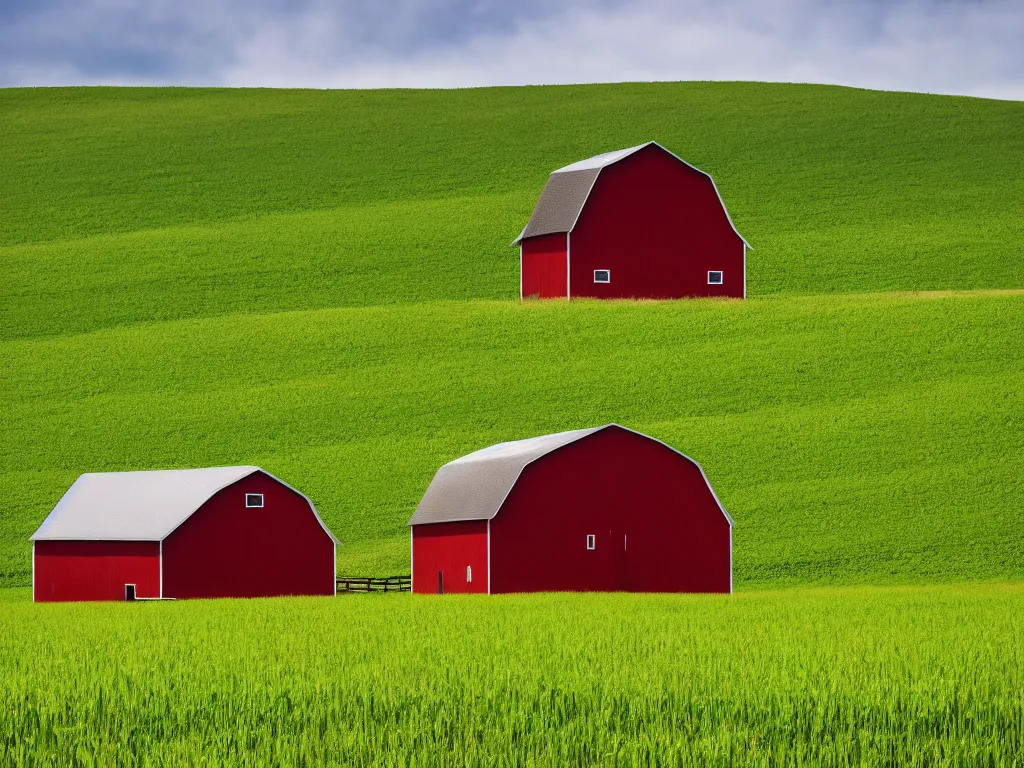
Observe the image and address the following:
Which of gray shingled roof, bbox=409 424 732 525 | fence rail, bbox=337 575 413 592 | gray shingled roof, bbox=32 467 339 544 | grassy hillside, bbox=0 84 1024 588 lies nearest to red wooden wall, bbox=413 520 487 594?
gray shingled roof, bbox=409 424 732 525

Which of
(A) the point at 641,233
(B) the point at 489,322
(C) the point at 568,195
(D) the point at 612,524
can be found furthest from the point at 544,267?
(D) the point at 612,524

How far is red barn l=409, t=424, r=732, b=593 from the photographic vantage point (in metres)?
38.8

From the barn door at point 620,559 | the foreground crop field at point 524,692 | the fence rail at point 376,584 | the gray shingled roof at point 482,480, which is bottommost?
the fence rail at point 376,584

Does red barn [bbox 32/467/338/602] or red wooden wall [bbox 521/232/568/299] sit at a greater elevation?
red wooden wall [bbox 521/232/568/299]

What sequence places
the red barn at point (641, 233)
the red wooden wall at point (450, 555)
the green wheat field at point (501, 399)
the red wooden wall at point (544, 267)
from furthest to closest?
the red wooden wall at point (544, 267), the red barn at point (641, 233), the red wooden wall at point (450, 555), the green wheat field at point (501, 399)

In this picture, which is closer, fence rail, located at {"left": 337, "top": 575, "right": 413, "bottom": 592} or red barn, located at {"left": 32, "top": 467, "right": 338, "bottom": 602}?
fence rail, located at {"left": 337, "top": 575, "right": 413, "bottom": 592}

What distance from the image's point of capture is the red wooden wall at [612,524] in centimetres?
3888

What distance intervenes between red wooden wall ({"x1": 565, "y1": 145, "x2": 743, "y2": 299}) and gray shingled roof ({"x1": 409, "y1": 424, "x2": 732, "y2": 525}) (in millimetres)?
21086

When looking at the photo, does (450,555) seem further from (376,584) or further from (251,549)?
(251,549)

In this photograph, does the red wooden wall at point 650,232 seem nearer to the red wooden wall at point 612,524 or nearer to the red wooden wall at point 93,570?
the red wooden wall at point 612,524

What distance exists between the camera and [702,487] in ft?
132

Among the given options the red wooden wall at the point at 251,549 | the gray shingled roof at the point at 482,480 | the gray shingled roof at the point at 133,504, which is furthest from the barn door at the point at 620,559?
the red wooden wall at the point at 251,549

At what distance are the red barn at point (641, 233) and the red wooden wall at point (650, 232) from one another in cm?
4

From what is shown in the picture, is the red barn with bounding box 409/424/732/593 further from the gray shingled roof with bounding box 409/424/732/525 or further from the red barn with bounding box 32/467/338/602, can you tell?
the red barn with bounding box 32/467/338/602
